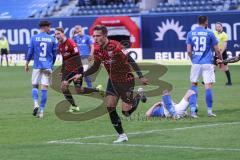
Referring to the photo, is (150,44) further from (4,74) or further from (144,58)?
(4,74)

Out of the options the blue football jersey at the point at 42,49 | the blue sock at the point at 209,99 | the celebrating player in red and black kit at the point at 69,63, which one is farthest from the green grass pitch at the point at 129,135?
the blue football jersey at the point at 42,49

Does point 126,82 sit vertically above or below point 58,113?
above

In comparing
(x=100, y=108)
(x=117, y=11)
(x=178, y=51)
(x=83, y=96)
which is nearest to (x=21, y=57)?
(x=117, y=11)

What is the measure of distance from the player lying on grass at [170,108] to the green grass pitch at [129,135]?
0.37 m

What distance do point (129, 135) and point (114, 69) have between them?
137 centimetres

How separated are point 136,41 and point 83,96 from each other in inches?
742

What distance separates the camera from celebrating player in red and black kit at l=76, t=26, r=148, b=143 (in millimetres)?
13242

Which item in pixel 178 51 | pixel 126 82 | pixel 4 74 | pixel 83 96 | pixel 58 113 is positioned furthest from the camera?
pixel 178 51

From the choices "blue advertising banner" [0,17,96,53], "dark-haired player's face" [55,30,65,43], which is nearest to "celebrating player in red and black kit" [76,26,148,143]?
"dark-haired player's face" [55,30,65,43]

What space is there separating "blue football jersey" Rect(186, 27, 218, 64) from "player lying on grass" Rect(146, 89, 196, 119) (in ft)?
2.83

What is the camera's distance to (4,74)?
36344 millimetres

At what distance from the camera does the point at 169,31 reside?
136ft

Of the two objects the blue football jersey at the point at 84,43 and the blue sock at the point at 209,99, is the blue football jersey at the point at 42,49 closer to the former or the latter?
the blue sock at the point at 209,99

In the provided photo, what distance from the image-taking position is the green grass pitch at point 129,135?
12.0 metres
